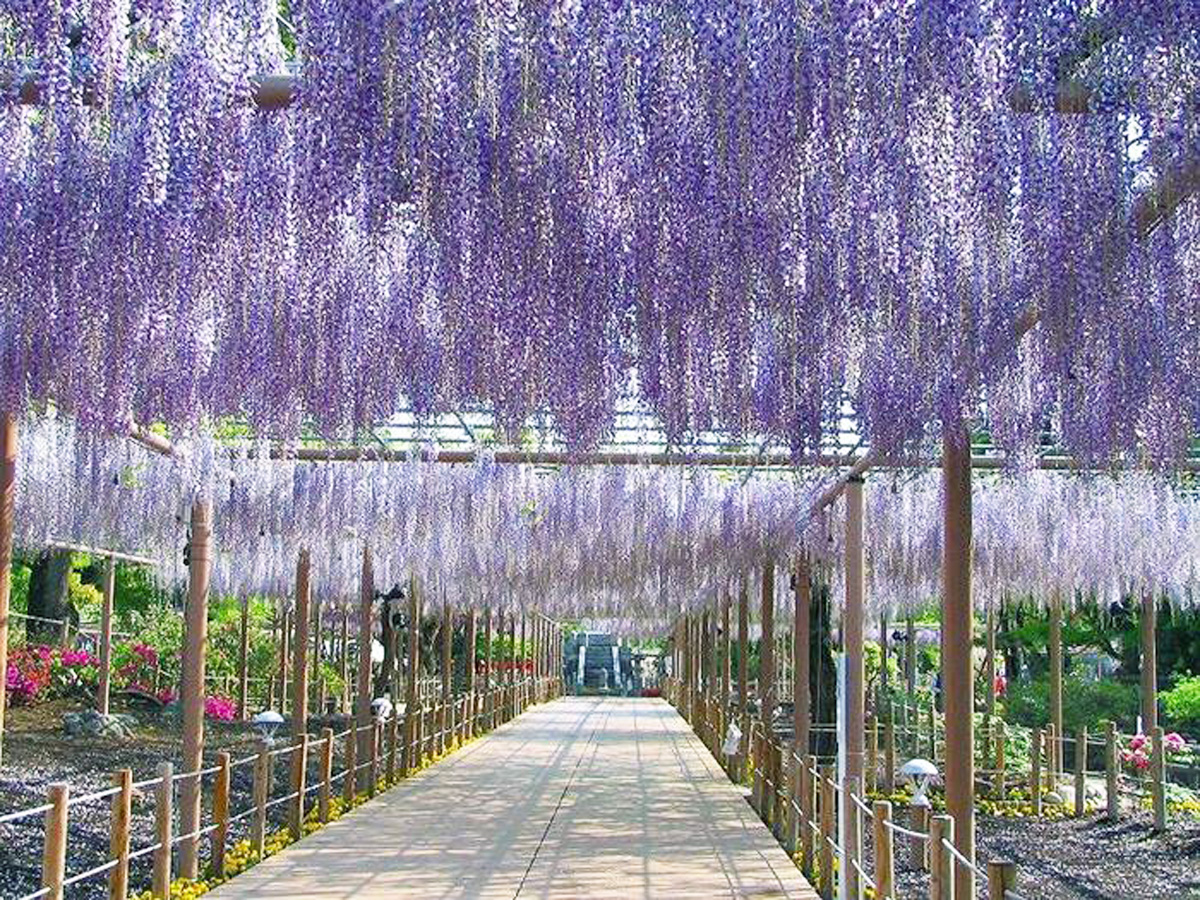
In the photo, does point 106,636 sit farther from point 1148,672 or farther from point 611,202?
point 611,202

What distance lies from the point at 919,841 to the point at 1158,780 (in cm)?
339

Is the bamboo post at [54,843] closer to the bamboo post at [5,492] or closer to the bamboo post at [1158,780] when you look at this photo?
the bamboo post at [5,492]

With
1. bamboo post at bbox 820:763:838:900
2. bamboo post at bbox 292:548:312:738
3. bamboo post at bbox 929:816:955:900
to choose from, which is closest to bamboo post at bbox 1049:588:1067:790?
bamboo post at bbox 292:548:312:738

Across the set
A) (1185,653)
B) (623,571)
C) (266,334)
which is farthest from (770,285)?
(1185,653)

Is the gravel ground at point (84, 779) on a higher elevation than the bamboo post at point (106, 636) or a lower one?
lower

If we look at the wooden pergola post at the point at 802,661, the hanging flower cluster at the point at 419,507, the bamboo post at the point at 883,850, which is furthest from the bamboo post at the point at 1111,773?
the bamboo post at the point at 883,850

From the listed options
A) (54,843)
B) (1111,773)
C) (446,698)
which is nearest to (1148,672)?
(1111,773)

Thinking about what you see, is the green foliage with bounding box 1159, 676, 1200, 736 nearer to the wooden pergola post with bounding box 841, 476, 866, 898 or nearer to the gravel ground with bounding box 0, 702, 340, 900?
the gravel ground with bounding box 0, 702, 340, 900

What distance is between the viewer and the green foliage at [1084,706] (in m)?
20.1

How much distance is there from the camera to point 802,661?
1133 centimetres

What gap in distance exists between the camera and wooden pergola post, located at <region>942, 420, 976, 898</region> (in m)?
5.47

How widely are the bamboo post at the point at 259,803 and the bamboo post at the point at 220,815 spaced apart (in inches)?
15.0

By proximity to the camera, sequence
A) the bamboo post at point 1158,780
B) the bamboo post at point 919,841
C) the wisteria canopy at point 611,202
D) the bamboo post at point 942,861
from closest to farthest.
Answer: the wisteria canopy at point 611,202, the bamboo post at point 942,861, the bamboo post at point 919,841, the bamboo post at point 1158,780

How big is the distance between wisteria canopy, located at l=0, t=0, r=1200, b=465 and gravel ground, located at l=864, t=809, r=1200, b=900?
3.52 metres
